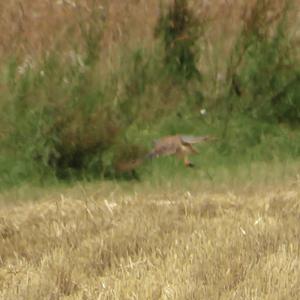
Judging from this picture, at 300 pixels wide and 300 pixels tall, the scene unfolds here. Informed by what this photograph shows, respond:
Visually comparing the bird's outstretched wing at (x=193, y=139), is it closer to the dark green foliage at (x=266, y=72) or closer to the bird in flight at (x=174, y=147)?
the bird in flight at (x=174, y=147)

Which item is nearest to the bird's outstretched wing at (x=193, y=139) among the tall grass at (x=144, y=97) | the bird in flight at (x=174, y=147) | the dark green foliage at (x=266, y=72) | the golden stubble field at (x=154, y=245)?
the bird in flight at (x=174, y=147)

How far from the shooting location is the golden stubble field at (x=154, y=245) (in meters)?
6.04

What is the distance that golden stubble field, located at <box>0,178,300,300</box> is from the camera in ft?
19.8

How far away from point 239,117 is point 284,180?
2.05 meters

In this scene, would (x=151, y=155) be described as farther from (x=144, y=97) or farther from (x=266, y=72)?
(x=266, y=72)

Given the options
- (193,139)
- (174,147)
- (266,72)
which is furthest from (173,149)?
(266,72)

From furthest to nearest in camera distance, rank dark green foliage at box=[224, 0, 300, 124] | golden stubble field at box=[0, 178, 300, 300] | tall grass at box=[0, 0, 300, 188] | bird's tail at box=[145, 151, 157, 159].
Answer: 1. dark green foliage at box=[224, 0, 300, 124]
2. bird's tail at box=[145, 151, 157, 159]
3. tall grass at box=[0, 0, 300, 188]
4. golden stubble field at box=[0, 178, 300, 300]

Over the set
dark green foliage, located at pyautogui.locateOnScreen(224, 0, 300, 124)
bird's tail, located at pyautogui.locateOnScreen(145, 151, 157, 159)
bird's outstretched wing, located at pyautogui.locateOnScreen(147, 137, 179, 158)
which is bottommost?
bird's tail, located at pyautogui.locateOnScreen(145, 151, 157, 159)

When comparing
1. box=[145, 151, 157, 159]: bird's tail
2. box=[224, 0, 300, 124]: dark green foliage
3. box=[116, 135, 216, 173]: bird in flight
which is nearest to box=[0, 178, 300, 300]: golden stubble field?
box=[116, 135, 216, 173]: bird in flight

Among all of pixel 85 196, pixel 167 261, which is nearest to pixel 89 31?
pixel 85 196

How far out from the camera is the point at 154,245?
22.4 ft

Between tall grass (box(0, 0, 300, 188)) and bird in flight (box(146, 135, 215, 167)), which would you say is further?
bird in flight (box(146, 135, 215, 167))

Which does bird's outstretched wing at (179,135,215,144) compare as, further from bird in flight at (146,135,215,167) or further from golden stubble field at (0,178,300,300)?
golden stubble field at (0,178,300,300)

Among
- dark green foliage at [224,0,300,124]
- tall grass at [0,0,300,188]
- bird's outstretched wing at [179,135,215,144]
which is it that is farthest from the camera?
dark green foliage at [224,0,300,124]
